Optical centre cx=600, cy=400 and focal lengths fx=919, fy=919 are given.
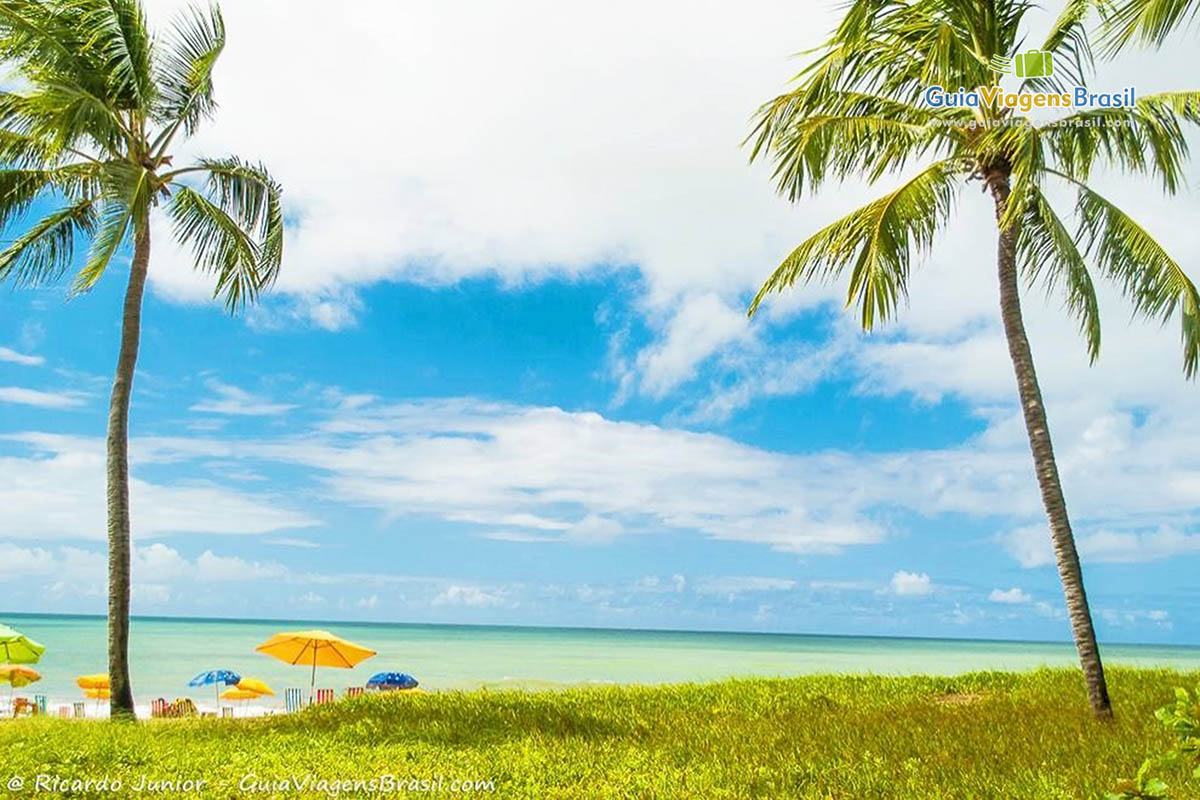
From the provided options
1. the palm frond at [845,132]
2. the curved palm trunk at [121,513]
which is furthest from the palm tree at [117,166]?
the palm frond at [845,132]

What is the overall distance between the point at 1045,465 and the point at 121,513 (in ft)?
38.1

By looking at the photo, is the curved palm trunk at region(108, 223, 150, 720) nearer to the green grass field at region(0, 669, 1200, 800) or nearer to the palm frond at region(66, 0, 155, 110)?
the green grass field at region(0, 669, 1200, 800)

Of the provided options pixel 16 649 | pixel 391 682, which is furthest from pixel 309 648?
pixel 16 649

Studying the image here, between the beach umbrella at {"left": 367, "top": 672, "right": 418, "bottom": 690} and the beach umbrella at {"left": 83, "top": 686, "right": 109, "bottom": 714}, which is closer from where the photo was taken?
the beach umbrella at {"left": 367, "top": 672, "right": 418, "bottom": 690}

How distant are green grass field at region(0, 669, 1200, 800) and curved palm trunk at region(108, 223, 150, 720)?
0.86 m

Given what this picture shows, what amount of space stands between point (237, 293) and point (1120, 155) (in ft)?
39.9

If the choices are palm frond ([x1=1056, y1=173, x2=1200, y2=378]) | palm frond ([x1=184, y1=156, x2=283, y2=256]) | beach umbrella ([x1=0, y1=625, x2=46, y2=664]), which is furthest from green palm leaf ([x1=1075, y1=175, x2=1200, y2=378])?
beach umbrella ([x1=0, y1=625, x2=46, y2=664])

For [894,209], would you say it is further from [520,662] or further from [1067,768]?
[520,662]

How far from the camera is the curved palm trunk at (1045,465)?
10.1m

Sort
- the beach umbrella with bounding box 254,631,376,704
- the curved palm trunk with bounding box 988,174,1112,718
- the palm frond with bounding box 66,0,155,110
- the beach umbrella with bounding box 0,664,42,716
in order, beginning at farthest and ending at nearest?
the beach umbrella with bounding box 0,664,42,716
the beach umbrella with bounding box 254,631,376,704
the palm frond with bounding box 66,0,155,110
the curved palm trunk with bounding box 988,174,1112,718

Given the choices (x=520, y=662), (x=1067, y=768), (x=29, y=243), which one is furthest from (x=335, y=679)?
(x=1067, y=768)

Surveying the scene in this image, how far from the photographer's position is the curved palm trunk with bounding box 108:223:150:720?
12086mm

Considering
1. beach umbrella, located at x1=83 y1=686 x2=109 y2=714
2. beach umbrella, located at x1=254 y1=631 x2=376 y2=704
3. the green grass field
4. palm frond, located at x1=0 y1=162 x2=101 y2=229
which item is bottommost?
beach umbrella, located at x1=83 y1=686 x2=109 y2=714

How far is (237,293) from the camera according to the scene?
1419 centimetres
